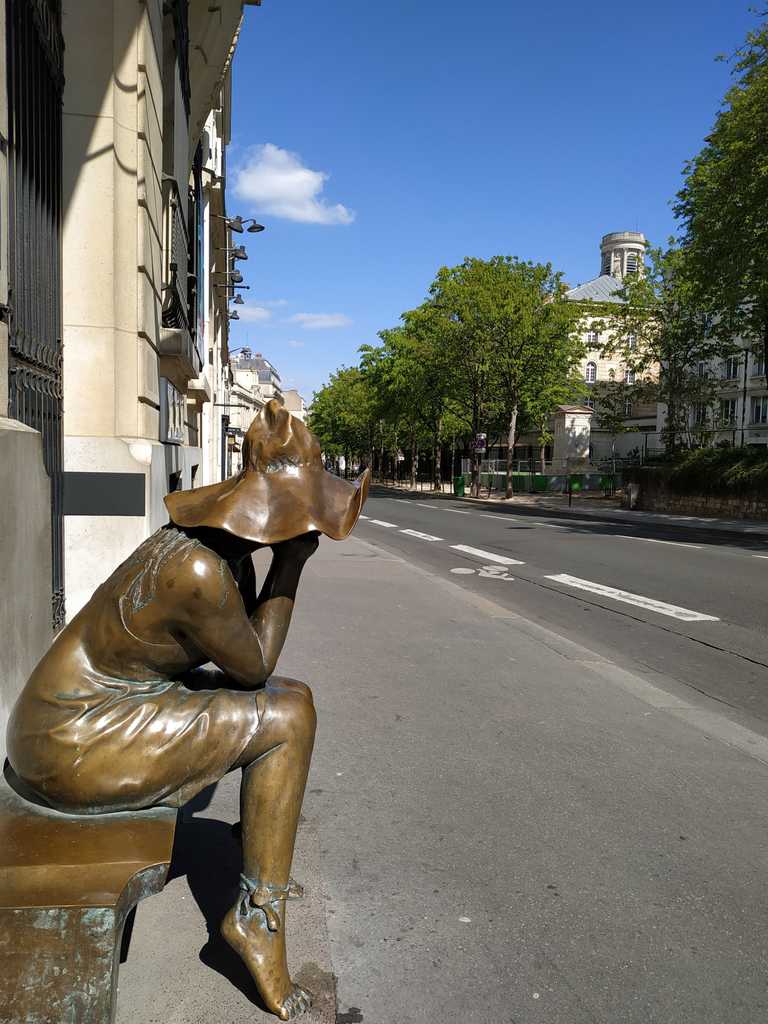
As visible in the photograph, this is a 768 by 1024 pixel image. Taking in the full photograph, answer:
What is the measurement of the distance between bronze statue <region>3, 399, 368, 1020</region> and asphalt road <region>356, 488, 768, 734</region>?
12.6ft

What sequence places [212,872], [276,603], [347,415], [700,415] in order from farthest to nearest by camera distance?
1. [347,415]
2. [700,415]
3. [212,872]
4. [276,603]

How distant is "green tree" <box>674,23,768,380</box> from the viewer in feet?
66.0

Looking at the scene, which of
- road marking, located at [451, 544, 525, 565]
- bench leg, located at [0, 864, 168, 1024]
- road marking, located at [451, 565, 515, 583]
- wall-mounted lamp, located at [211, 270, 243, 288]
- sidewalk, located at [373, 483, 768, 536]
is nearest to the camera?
bench leg, located at [0, 864, 168, 1024]

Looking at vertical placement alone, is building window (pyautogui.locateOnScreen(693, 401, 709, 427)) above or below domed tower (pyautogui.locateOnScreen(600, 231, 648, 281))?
below

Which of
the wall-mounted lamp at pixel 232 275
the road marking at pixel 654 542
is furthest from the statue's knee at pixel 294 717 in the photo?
the wall-mounted lamp at pixel 232 275

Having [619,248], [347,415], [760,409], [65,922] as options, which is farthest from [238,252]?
[619,248]

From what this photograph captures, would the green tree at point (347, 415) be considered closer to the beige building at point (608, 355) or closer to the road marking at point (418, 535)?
the beige building at point (608, 355)

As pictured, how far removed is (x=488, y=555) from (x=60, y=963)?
1369 centimetres

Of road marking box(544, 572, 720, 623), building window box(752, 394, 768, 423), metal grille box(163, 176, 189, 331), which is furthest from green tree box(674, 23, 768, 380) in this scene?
building window box(752, 394, 768, 423)

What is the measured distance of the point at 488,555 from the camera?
15.2 m

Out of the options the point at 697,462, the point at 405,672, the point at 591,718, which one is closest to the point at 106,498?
A: the point at 405,672

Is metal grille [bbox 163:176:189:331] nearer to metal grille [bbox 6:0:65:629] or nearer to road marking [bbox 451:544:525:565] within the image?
metal grille [bbox 6:0:65:629]

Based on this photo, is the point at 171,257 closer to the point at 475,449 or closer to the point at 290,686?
the point at 290,686

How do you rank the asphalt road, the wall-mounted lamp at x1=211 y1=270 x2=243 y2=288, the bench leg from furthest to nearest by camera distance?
the wall-mounted lamp at x1=211 y1=270 x2=243 y2=288 → the asphalt road → the bench leg
